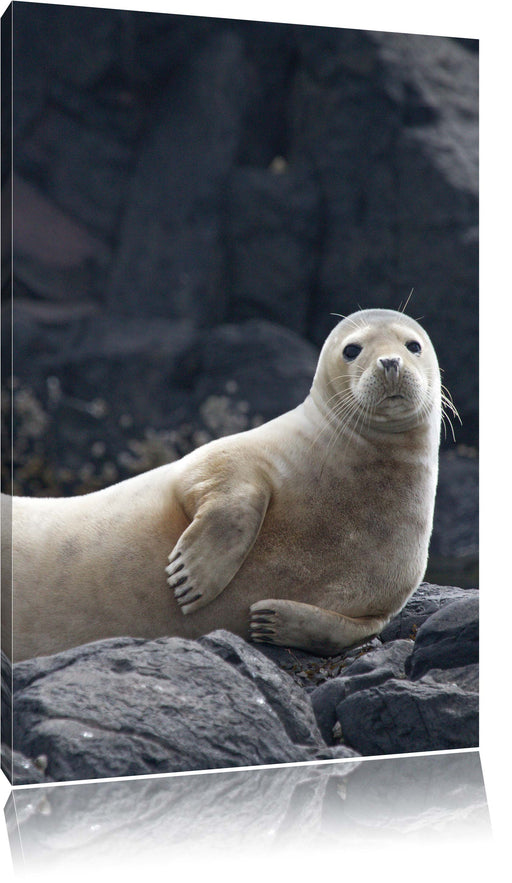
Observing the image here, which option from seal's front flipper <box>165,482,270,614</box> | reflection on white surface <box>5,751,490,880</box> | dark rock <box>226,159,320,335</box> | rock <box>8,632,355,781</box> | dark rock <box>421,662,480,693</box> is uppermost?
dark rock <box>226,159,320,335</box>

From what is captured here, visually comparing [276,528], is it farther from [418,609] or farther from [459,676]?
[459,676]

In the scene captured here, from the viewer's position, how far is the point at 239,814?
5277 millimetres

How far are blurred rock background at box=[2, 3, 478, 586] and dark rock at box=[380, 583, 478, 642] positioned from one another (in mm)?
121

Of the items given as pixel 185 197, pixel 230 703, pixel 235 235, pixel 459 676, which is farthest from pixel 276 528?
pixel 185 197

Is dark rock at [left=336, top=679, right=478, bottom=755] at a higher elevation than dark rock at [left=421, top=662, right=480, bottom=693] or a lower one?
lower

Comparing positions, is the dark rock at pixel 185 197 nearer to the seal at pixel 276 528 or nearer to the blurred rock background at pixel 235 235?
the blurred rock background at pixel 235 235

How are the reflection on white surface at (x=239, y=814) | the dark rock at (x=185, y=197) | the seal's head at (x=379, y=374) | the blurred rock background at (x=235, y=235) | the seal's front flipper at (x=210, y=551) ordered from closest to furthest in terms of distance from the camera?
the reflection on white surface at (x=239, y=814) → the seal's front flipper at (x=210, y=551) → the seal's head at (x=379, y=374) → the blurred rock background at (x=235, y=235) → the dark rock at (x=185, y=197)

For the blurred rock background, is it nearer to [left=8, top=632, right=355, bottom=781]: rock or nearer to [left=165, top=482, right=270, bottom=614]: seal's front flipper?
[left=165, top=482, right=270, bottom=614]: seal's front flipper

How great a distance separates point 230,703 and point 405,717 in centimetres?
85

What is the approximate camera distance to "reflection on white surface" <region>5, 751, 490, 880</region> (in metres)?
4.87

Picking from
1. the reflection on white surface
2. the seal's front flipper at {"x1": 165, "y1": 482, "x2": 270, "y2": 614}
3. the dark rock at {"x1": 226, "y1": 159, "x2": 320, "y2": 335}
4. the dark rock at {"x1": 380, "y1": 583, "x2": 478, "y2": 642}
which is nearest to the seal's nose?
the dark rock at {"x1": 226, "y1": 159, "x2": 320, "y2": 335}

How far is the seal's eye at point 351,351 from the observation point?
6164 millimetres

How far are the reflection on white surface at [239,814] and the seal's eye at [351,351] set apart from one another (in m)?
1.87

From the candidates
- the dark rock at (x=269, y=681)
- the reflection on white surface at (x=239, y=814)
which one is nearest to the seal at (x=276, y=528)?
the dark rock at (x=269, y=681)
